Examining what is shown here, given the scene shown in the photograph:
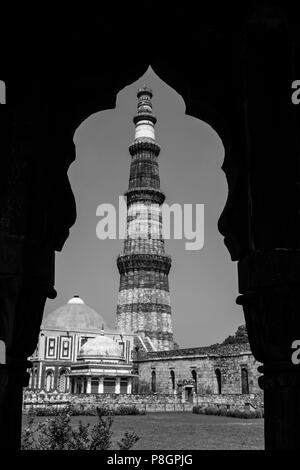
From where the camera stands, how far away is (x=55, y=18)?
3697 millimetres

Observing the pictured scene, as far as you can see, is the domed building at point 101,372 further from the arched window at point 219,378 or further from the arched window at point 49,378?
the arched window at point 49,378

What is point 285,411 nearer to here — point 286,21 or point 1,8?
point 286,21

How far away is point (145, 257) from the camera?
1983 inches

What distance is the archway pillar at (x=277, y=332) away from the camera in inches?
120

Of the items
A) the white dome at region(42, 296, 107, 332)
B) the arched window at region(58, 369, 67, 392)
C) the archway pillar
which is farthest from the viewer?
the white dome at region(42, 296, 107, 332)

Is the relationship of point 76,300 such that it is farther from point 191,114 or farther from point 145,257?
point 191,114

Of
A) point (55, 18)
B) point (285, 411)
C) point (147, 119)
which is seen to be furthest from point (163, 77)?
point (147, 119)

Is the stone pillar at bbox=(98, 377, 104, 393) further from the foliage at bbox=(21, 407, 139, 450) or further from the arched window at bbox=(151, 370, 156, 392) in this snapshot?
the foliage at bbox=(21, 407, 139, 450)

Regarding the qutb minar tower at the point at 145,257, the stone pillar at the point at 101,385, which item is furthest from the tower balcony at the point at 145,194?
the stone pillar at the point at 101,385

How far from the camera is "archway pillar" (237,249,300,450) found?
304 centimetres

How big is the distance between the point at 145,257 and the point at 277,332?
47306 mm

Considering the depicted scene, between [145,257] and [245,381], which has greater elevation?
[145,257]

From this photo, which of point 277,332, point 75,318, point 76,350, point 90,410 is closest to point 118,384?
point 90,410

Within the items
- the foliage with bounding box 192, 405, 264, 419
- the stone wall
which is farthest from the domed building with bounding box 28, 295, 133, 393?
the foliage with bounding box 192, 405, 264, 419
